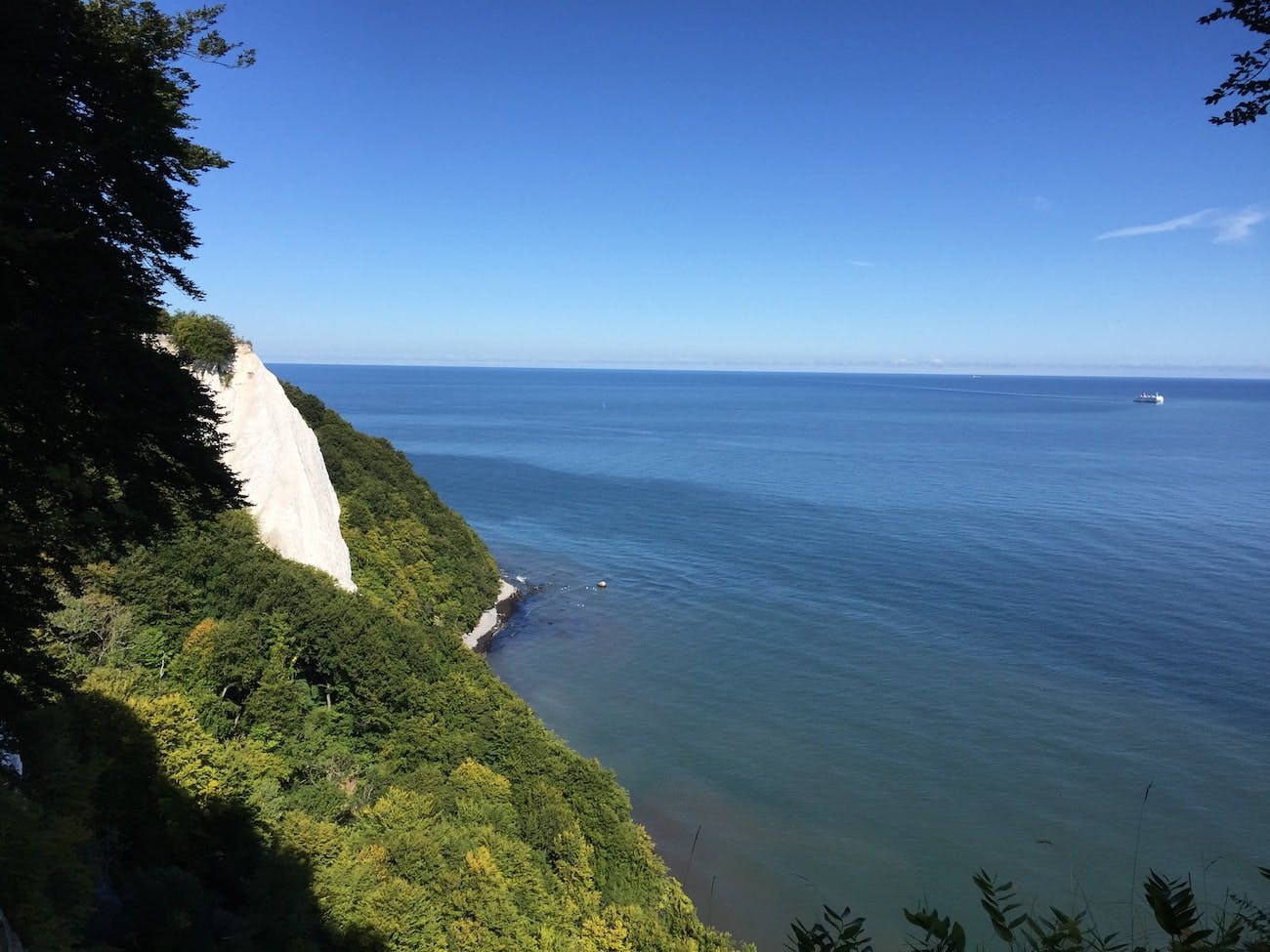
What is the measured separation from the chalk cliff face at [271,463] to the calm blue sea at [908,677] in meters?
14.7

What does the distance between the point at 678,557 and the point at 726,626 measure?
15278 mm

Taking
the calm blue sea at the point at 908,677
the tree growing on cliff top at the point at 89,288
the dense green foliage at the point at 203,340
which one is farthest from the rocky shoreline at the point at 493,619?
the tree growing on cliff top at the point at 89,288

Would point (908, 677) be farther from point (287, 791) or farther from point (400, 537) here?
point (287, 791)

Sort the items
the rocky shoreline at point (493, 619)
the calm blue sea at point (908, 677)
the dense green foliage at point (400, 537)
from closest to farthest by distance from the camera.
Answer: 1. the calm blue sea at point (908, 677)
2. the dense green foliage at point (400, 537)
3. the rocky shoreline at point (493, 619)

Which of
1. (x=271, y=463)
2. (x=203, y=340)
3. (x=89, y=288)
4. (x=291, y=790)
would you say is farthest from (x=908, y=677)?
(x=89, y=288)

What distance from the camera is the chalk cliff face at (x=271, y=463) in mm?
31359

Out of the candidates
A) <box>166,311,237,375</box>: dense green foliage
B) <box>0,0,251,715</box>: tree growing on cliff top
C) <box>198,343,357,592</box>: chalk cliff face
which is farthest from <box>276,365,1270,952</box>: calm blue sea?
<box>166,311,237,375</box>: dense green foliage

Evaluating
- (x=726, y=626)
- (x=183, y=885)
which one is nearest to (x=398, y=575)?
(x=726, y=626)

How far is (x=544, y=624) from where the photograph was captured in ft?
163

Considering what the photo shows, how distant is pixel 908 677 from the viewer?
1614 inches

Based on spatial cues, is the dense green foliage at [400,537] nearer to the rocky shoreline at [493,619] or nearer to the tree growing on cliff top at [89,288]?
the rocky shoreline at [493,619]

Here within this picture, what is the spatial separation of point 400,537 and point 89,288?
37.9 meters

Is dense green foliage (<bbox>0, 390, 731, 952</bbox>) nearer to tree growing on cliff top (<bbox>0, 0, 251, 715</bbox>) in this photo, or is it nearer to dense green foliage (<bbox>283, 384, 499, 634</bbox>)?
tree growing on cliff top (<bbox>0, 0, 251, 715</bbox>)

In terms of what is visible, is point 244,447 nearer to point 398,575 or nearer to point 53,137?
point 398,575
